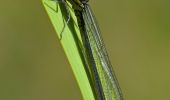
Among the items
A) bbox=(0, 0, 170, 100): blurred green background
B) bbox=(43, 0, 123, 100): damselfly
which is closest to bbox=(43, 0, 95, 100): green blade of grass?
bbox=(43, 0, 123, 100): damselfly

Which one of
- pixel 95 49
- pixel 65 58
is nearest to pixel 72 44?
pixel 95 49

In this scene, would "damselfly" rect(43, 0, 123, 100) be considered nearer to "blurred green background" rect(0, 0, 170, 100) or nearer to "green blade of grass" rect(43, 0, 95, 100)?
"green blade of grass" rect(43, 0, 95, 100)

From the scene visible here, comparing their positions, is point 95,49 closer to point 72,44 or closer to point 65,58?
point 72,44

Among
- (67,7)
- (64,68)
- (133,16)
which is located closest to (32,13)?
(64,68)

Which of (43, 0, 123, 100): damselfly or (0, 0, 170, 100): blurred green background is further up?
(43, 0, 123, 100): damselfly

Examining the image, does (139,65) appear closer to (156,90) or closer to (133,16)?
(156,90)

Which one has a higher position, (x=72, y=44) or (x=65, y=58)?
(x=72, y=44)
